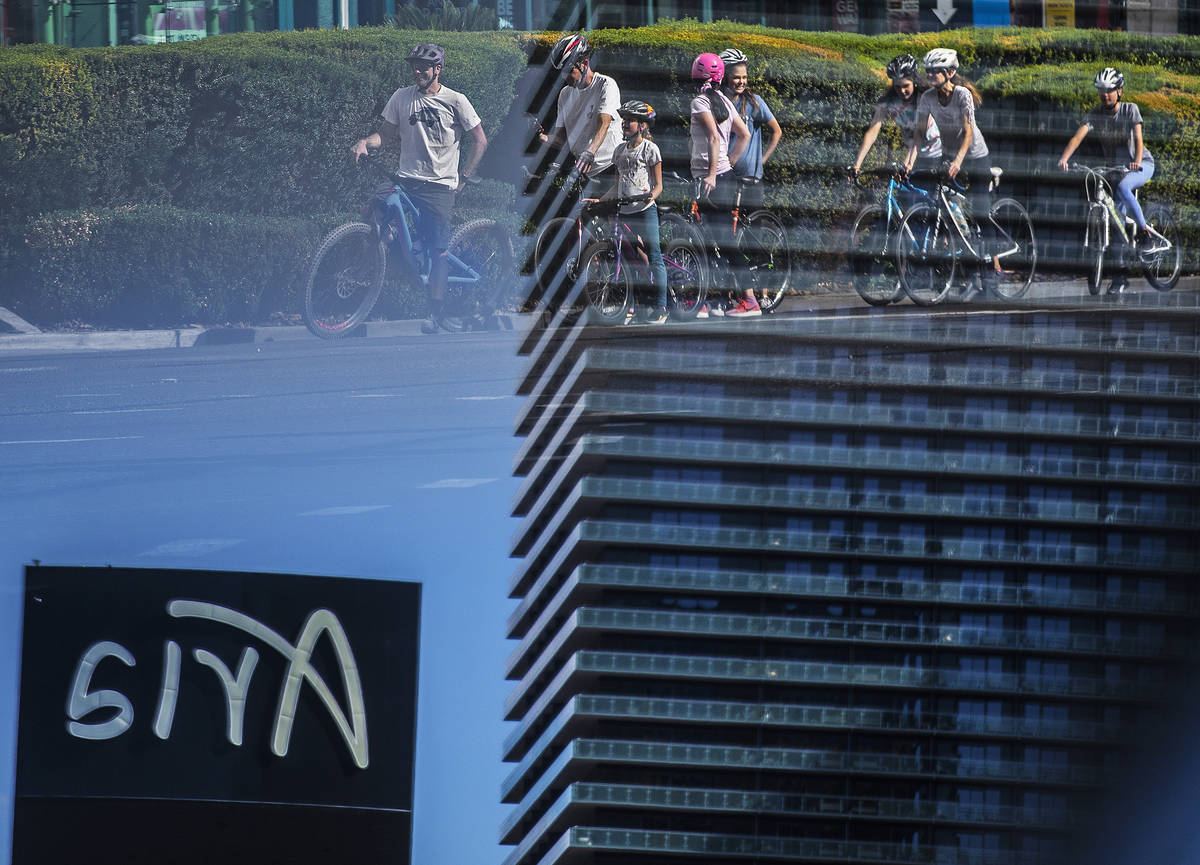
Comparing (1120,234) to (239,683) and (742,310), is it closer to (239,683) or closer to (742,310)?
(742,310)

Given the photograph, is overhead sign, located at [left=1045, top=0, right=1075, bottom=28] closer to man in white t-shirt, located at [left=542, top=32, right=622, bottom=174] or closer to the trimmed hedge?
the trimmed hedge

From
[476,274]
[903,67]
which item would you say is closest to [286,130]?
[476,274]

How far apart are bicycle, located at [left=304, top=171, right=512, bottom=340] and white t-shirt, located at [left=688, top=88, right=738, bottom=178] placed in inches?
40.3

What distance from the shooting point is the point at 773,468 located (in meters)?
8.70

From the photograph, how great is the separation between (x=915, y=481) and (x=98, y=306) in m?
5.16

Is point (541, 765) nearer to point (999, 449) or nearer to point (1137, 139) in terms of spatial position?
point (999, 449)

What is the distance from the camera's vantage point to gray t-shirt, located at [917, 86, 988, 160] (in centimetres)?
664

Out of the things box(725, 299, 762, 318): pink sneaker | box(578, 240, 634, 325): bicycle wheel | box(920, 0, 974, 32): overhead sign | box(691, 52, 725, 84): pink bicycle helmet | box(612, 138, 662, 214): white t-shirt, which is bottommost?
box(725, 299, 762, 318): pink sneaker

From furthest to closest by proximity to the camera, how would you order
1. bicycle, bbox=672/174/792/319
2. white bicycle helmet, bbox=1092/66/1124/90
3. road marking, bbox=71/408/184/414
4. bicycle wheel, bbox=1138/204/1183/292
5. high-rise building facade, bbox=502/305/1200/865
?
high-rise building facade, bbox=502/305/1200/865
bicycle wheel, bbox=1138/204/1183/292
white bicycle helmet, bbox=1092/66/1124/90
road marking, bbox=71/408/184/414
bicycle, bbox=672/174/792/319

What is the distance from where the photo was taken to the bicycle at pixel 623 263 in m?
6.25

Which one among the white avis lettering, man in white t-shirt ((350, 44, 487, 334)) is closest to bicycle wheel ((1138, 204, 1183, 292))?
man in white t-shirt ((350, 44, 487, 334))

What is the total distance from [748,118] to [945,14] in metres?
1.33

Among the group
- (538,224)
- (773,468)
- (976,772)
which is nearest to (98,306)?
(538,224)

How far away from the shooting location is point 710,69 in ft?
21.1
